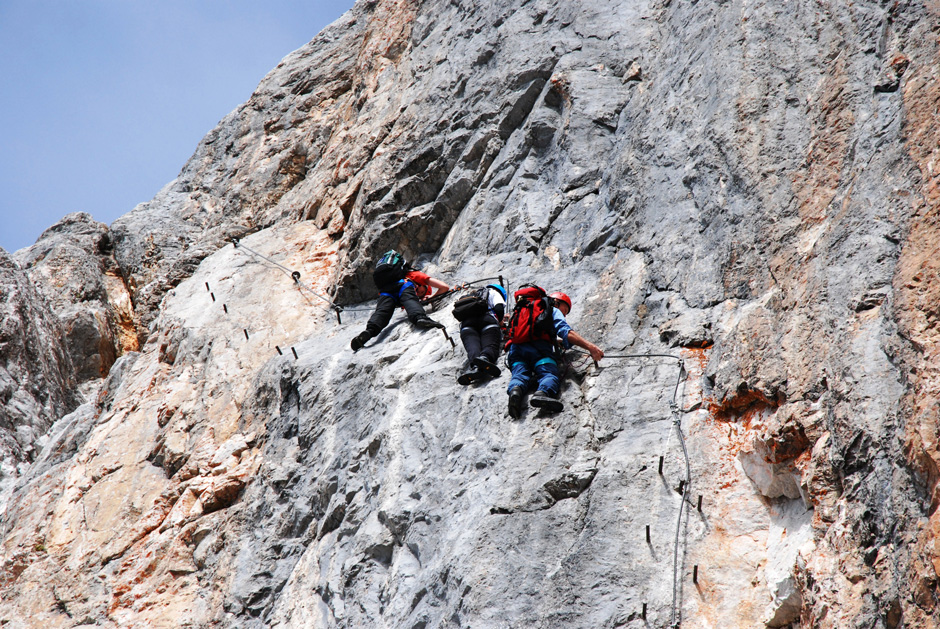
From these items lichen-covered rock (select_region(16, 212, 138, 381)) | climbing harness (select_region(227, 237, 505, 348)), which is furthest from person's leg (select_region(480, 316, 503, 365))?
lichen-covered rock (select_region(16, 212, 138, 381))

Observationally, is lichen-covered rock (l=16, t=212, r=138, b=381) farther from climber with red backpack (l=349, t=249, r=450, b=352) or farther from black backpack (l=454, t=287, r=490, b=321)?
black backpack (l=454, t=287, r=490, b=321)

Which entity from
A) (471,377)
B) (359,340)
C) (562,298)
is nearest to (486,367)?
(471,377)

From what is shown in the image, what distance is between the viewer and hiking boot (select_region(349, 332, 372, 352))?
10.0 m

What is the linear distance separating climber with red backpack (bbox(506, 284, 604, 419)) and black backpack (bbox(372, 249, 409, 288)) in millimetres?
2635

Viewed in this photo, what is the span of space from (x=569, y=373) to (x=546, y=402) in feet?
2.09

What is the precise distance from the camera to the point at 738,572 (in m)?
5.78

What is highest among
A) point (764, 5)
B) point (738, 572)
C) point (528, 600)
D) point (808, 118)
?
point (764, 5)

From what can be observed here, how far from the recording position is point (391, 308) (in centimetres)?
1030

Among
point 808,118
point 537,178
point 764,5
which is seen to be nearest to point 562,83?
point 537,178

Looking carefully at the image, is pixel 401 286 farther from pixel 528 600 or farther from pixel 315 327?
pixel 528 600

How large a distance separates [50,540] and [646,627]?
28.1 feet

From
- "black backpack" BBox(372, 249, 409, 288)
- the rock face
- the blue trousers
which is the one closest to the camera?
the rock face

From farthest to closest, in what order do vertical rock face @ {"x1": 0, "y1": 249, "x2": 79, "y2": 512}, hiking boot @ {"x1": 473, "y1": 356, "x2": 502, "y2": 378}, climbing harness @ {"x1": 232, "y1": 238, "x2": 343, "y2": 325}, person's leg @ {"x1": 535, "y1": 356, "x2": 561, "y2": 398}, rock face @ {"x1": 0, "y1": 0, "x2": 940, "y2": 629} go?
vertical rock face @ {"x1": 0, "y1": 249, "x2": 79, "y2": 512} < climbing harness @ {"x1": 232, "y1": 238, "x2": 343, "y2": 325} < hiking boot @ {"x1": 473, "y1": 356, "x2": 502, "y2": 378} < person's leg @ {"x1": 535, "y1": 356, "x2": 561, "y2": 398} < rock face @ {"x1": 0, "y1": 0, "x2": 940, "y2": 629}

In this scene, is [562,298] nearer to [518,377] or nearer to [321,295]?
[518,377]
